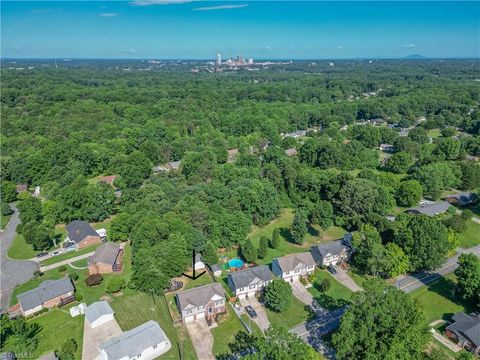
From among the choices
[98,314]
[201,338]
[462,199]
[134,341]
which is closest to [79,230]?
[98,314]

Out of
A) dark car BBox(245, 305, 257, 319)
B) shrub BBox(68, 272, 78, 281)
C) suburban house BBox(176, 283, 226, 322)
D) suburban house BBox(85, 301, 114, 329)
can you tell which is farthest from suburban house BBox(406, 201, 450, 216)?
shrub BBox(68, 272, 78, 281)

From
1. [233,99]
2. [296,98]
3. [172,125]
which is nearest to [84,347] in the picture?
[172,125]

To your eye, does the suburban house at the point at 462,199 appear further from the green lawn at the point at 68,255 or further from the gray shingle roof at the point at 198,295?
the green lawn at the point at 68,255

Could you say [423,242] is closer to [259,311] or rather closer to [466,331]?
[466,331]

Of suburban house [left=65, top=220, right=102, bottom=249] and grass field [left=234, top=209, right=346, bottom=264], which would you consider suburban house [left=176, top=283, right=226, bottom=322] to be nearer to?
grass field [left=234, top=209, right=346, bottom=264]

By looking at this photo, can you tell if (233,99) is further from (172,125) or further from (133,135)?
(133,135)
